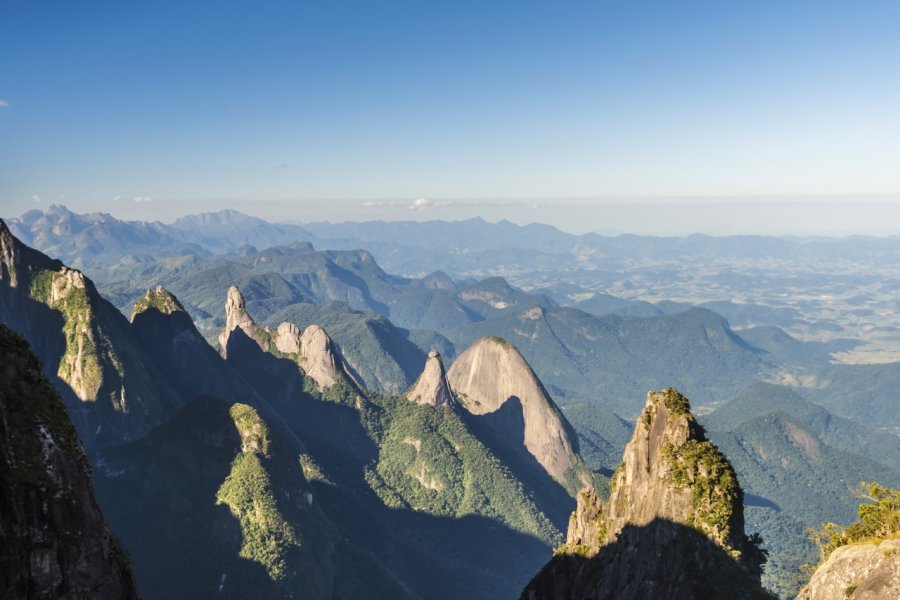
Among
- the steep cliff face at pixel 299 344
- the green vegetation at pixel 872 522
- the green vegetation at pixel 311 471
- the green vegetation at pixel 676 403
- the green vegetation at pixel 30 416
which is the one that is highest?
the green vegetation at pixel 30 416

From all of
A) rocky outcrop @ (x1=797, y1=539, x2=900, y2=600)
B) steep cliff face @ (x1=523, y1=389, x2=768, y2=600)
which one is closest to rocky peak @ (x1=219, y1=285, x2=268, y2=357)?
steep cliff face @ (x1=523, y1=389, x2=768, y2=600)

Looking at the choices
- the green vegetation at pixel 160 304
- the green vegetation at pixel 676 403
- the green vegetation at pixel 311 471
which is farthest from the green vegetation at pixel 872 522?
the green vegetation at pixel 160 304

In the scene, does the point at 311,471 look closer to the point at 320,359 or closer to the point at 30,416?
the point at 320,359

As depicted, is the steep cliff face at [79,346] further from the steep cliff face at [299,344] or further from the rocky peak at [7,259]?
the steep cliff face at [299,344]

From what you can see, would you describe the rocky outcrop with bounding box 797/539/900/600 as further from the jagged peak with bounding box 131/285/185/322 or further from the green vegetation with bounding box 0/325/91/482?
the jagged peak with bounding box 131/285/185/322

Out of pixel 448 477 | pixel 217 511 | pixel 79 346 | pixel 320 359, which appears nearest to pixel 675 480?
pixel 217 511

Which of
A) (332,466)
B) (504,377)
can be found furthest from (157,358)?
(504,377)

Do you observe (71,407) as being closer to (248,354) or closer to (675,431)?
(248,354)
